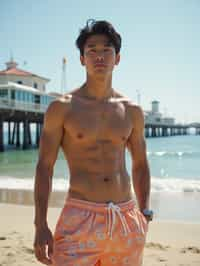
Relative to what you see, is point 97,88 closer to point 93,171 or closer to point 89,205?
point 93,171

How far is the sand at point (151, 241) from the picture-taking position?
13.8 ft

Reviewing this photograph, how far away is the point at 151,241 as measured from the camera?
16.8ft

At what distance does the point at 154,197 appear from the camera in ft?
Answer: 30.4

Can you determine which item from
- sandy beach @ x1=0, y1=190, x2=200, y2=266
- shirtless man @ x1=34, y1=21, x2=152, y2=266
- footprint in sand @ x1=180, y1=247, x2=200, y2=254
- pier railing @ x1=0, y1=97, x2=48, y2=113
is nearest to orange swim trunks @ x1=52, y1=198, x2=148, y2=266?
shirtless man @ x1=34, y1=21, x2=152, y2=266

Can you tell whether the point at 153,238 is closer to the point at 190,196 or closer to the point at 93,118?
the point at 93,118

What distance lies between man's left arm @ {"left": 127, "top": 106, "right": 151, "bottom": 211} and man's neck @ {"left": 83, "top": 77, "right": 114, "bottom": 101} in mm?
191

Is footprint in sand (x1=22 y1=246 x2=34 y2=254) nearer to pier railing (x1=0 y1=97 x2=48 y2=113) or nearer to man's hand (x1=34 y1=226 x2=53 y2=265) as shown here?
man's hand (x1=34 y1=226 x2=53 y2=265)

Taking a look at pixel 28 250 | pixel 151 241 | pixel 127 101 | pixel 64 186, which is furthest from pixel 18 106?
pixel 127 101

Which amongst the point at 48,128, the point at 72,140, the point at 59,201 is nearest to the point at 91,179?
the point at 72,140

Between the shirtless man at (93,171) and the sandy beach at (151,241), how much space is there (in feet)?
8.62

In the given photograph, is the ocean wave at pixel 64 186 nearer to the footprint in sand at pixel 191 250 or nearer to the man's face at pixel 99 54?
the footprint in sand at pixel 191 250

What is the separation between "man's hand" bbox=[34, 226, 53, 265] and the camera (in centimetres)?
157

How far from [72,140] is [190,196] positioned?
334 inches

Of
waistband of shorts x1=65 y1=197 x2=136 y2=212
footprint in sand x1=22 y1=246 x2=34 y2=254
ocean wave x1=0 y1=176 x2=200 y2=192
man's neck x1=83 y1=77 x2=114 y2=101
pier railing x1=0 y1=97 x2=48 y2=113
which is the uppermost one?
pier railing x1=0 y1=97 x2=48 y2=113
